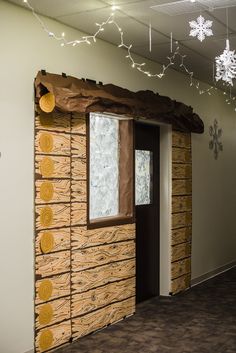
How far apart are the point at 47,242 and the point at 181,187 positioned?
244 cm

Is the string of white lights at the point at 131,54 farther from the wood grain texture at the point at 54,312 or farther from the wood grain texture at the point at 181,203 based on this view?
the wood grain texture at the point at 54,312

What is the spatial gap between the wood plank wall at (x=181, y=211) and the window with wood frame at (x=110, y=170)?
3.20 feet

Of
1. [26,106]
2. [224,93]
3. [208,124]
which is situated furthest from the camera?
[224,93]

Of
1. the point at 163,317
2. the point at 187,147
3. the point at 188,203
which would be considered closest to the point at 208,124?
the point at 187,147

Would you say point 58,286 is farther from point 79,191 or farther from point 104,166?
point 104,166

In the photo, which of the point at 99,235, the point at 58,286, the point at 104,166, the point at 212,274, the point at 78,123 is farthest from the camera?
the point at 212,274

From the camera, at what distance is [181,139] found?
581 cm

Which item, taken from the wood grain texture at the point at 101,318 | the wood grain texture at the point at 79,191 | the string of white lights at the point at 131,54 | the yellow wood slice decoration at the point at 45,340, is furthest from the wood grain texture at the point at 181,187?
the yellow wood slice decoration at the point at 45,340

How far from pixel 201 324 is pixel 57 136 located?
2197mm

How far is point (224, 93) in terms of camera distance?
23.2ft

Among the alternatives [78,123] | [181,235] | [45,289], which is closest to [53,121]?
[78,123]

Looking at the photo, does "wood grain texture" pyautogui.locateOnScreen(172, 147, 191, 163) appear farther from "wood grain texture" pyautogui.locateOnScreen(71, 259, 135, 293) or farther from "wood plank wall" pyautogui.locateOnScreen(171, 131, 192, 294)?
"wood grain texture" pyautogui.locateOnScreen(71, 259, 135, 293)

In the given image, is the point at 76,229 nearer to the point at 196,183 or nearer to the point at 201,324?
the point at 201,324

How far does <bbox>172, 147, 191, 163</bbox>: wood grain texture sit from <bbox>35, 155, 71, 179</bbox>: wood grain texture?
1950 millimetres
